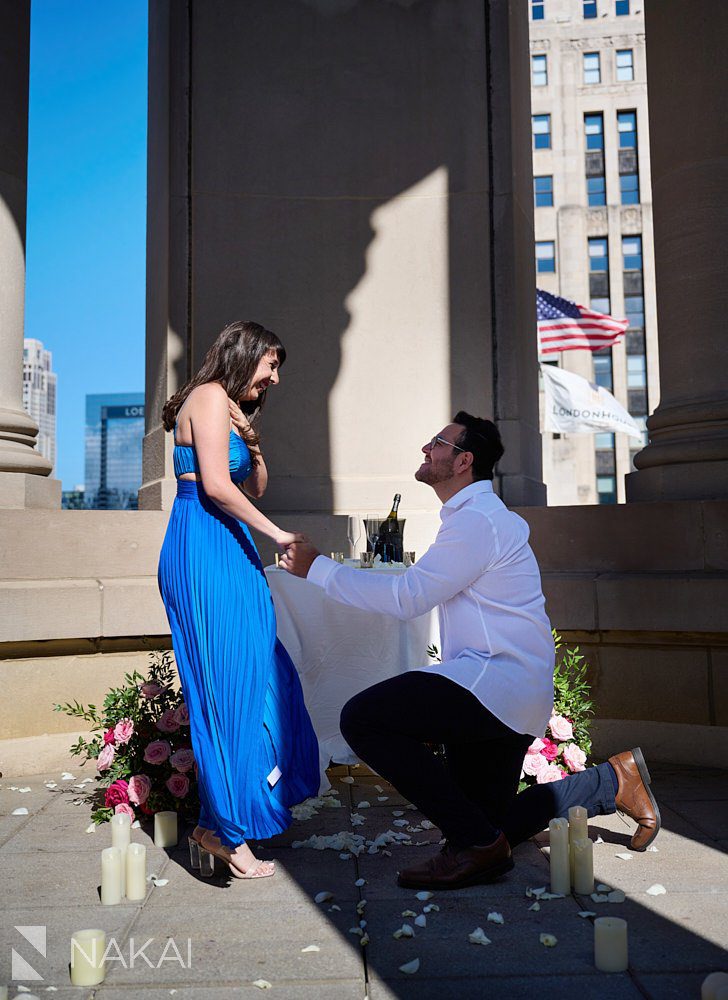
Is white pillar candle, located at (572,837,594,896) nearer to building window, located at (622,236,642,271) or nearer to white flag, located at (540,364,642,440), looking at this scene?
white flag, located at (540,364,642,440)

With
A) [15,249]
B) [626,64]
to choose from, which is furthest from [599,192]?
[15,249]

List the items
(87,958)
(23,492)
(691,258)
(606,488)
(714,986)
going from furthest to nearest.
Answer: (606,488)
(691,258)
(23,492)
(87,958)
(714,986)

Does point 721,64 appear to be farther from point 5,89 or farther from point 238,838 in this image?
point 238,838

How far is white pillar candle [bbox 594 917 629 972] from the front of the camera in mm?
2748

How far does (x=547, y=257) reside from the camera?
5850 cm

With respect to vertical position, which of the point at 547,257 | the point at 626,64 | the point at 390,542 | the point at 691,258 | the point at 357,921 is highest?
the point at 626,64

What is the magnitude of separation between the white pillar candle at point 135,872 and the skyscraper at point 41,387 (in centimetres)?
11026

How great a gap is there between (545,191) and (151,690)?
60223 millimetres

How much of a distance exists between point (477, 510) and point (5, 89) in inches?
190

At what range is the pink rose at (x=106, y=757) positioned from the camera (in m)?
4.54

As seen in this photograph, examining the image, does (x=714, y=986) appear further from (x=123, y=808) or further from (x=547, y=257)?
A: (x=547, y=257)

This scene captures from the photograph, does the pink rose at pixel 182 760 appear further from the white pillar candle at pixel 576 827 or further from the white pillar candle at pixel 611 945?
the white pillar candle at pixel 611 945

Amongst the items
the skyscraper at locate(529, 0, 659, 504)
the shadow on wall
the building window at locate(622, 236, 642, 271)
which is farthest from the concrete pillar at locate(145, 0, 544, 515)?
the building window at locate(622, 236, 642, 271)

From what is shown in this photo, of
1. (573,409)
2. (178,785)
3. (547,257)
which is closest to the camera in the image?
(178,785)
